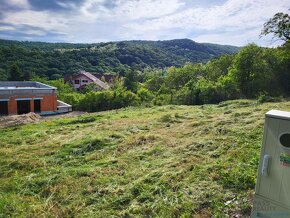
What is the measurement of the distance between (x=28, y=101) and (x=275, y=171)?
1689 centimetres

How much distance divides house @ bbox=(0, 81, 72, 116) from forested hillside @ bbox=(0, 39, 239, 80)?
2056 cm

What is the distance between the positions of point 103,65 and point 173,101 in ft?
148

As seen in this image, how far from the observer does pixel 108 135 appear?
7328mm

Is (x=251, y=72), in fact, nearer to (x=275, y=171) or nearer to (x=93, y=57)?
(x=275, y=171)

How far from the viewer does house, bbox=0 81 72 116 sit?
15297 millimetres

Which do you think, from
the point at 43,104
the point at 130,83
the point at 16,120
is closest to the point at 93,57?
the point at 130,83

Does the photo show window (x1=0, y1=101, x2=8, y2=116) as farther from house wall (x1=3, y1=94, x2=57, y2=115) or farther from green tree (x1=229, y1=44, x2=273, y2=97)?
green tree (x1=229, y1=44, x2=273, y2=97)

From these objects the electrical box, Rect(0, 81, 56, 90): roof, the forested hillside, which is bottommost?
Rect(0, 81, 56, 90): roof

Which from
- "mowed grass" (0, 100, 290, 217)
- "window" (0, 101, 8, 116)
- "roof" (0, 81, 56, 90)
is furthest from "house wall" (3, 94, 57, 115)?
"mowed grass" (0, 100, 290, 217)

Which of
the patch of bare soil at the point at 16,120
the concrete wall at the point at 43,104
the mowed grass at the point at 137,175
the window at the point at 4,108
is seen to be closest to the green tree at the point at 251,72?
the mowed grass at the point at 137,175

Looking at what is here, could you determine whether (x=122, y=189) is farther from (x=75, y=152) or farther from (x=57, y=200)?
(x=75, y=152)

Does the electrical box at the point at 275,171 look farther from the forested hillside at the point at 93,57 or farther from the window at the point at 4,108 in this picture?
the forested hillside at the point at 93,57

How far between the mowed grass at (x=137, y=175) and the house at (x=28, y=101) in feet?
32.8

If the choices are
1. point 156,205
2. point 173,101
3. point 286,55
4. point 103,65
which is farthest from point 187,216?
point 103,65
